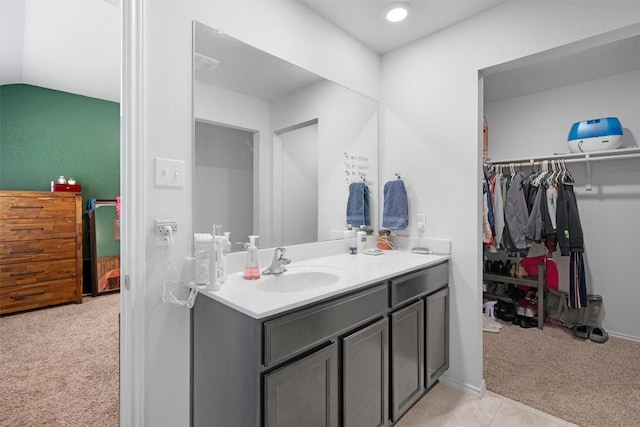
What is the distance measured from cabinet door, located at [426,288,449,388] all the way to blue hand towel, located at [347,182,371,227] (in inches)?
30.0

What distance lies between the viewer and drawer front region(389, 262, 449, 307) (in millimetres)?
1588

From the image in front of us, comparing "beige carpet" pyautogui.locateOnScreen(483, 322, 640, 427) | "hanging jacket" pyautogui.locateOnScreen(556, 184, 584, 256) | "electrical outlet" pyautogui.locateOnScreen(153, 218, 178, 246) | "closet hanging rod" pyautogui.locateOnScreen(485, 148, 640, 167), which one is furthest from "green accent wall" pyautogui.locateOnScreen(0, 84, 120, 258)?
"hanging jacket" pyautogui.locateOnScreen(556, 184, 584, 256)

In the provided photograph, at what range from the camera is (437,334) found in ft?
6.35

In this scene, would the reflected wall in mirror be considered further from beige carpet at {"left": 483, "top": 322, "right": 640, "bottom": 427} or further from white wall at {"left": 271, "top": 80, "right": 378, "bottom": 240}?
beige carpet at {"left": 483, "top": 322, "right": 640, "bottom": 427}

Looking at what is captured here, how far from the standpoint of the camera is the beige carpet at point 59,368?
181cm

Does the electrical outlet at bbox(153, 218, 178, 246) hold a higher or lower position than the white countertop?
higher

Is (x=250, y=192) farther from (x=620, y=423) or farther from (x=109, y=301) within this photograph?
(x=109, y=301)

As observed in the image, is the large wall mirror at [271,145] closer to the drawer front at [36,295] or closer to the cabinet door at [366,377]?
the cabinet door at [366,377]

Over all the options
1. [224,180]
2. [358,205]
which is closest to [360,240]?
[358,205]

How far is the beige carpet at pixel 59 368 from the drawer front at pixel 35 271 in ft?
1.22

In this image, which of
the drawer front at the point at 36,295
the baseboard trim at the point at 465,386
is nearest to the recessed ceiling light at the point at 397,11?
the baseboard trim at the point at 465,386

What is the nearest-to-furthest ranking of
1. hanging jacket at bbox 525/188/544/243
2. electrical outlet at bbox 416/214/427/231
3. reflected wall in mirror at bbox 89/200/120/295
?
electrical outlet at bbox 416/214/427/231
hanging jacket at bbox 525/188/544/243
reflected wall in mirror at bbox 89/200/120/295

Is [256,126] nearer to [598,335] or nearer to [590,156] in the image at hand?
[590,156]

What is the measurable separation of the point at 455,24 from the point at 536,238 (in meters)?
2.04
